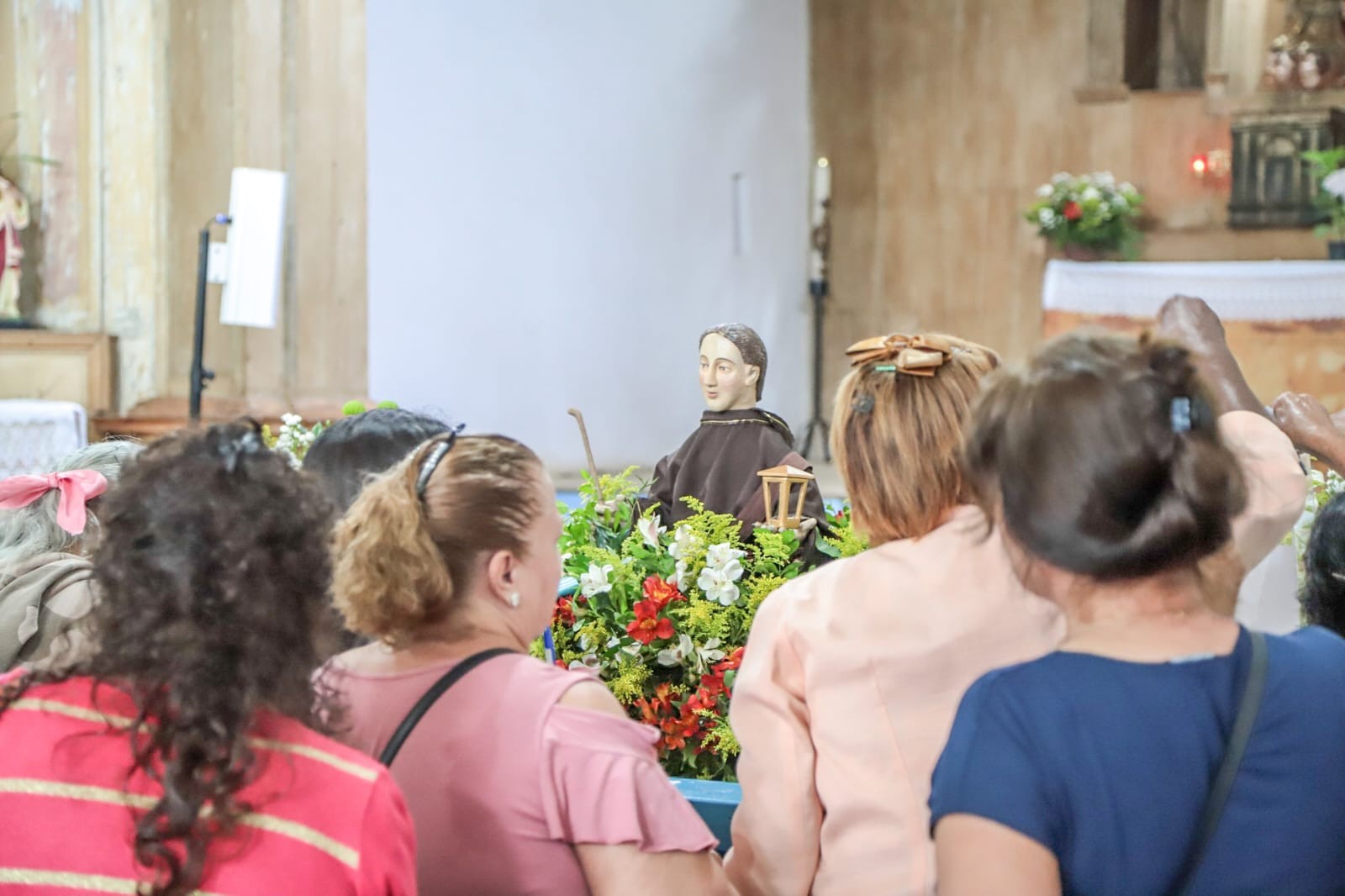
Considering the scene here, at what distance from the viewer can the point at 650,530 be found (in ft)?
9.20

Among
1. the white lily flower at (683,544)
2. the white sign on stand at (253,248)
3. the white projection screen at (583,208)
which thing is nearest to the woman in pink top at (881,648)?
the white lily flower at (683,544)

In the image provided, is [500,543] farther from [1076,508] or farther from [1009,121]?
[1009,121]

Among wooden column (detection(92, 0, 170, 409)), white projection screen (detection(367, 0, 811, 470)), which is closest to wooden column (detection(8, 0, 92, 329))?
wooden column (detection(92, 0, 170, 409))

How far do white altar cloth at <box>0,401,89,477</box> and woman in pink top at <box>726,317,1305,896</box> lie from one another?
420cm

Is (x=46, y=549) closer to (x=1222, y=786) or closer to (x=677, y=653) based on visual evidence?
(x=677, y=653)

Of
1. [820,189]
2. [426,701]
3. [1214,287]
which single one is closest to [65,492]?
[426,701]

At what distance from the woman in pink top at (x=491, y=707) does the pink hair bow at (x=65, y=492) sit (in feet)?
2.78

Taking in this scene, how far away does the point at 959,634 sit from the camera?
1.54 metres

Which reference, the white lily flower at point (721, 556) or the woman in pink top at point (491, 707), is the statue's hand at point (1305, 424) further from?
the woman in pink top at point (491, 707)

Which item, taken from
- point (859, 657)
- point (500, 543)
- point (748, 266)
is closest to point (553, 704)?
point (500, 543)

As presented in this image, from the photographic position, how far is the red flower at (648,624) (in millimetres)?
2537

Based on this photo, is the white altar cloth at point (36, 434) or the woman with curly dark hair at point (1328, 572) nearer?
the woman with curly dark hair at point (1328, 572)

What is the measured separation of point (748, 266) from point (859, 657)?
8.14m

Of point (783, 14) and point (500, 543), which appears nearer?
point (500, 543)
